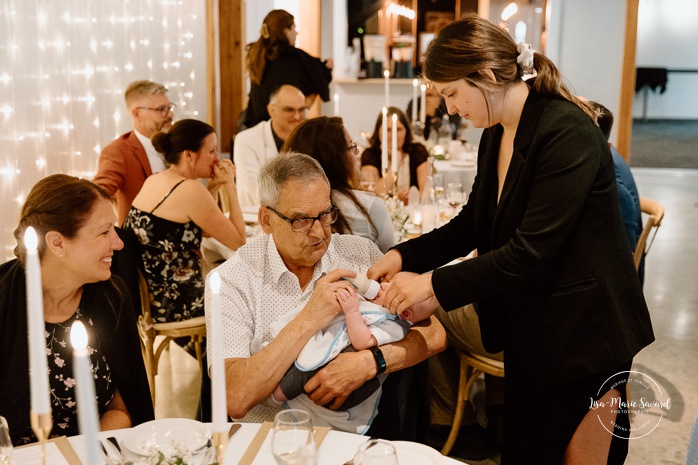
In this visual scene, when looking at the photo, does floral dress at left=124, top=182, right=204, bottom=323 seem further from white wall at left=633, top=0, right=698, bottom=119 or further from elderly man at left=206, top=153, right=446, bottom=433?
white wall at left=633, top=0, right=698, bottom=119

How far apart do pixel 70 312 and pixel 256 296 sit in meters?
0.49

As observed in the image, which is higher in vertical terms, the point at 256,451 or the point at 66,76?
the point at 66,76

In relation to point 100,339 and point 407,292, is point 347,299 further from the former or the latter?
point 100,339

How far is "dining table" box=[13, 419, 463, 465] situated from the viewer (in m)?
1.47

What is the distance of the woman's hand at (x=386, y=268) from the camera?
218 centimetres

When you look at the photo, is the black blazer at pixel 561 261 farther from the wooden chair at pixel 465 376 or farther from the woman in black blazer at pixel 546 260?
the wooden chair at pixel 465 376

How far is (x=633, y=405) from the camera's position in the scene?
3.68 meters

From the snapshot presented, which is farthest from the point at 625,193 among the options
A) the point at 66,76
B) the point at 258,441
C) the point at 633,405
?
the point at 66,76

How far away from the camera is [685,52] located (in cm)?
1484

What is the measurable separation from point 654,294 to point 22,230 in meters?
4.74

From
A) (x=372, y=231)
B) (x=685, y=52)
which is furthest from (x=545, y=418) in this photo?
(x=685, y=52)

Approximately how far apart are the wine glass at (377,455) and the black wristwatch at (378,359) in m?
0.75

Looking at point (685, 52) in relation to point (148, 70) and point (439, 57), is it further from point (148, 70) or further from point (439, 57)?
point (439, 57)

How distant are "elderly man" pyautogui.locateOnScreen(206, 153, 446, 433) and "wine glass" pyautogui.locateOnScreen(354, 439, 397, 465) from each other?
27.5 inches
